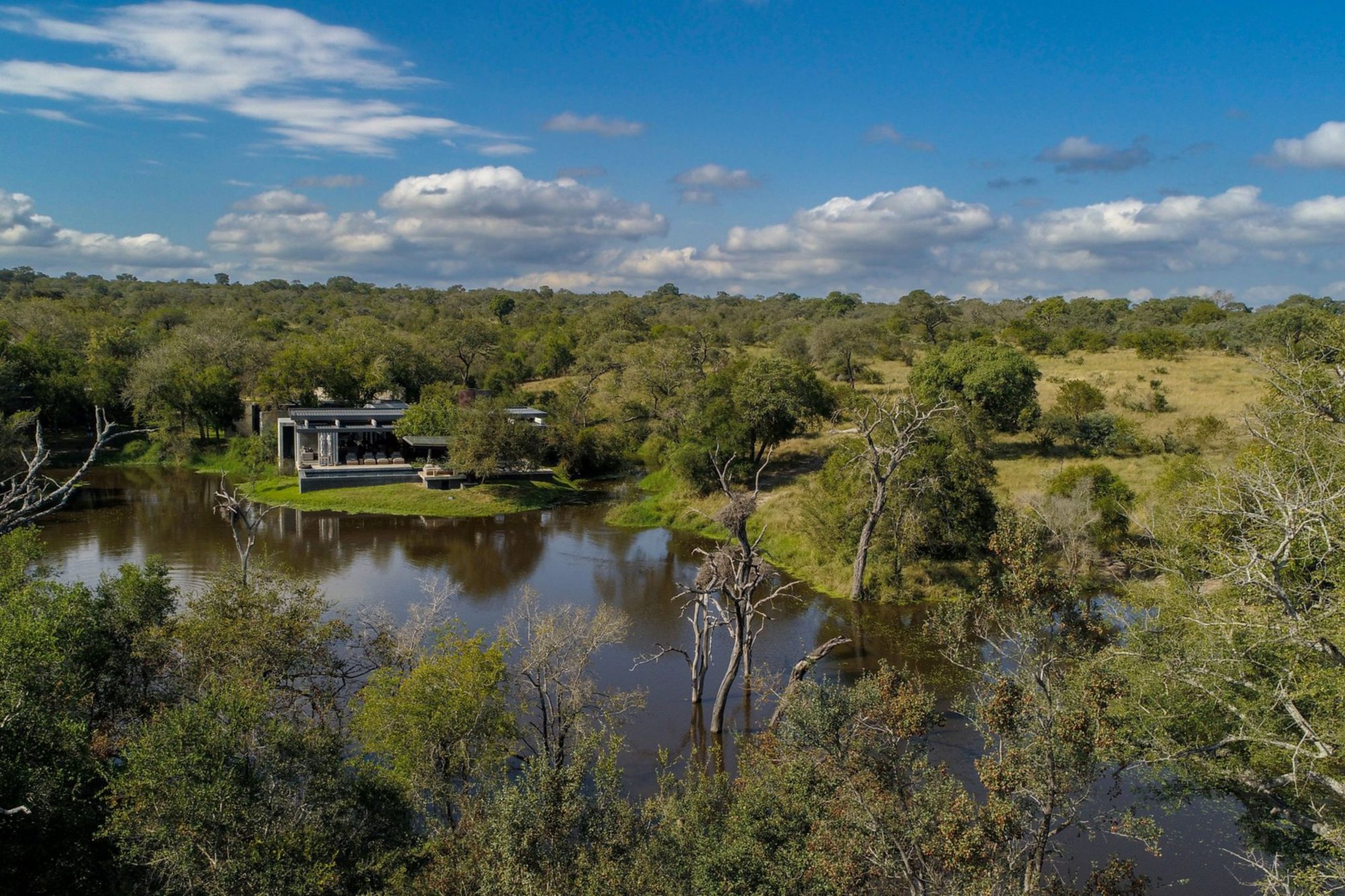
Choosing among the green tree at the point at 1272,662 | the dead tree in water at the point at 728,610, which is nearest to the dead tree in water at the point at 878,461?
the dead tree in water at the point at 728,610

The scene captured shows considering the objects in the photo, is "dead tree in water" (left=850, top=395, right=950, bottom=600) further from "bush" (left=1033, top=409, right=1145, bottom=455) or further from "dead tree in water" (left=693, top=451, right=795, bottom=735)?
"bush" (left=1033, top=409, right=1145, bottom=455)

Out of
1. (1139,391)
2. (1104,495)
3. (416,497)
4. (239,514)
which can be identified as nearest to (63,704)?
(239,514)

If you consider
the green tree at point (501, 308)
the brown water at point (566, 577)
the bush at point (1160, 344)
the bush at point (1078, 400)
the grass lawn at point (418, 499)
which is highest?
the green tree at point (501, 308)

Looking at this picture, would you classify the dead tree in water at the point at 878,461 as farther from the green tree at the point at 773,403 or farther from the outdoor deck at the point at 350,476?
the outdoor deck at the point at 350,476

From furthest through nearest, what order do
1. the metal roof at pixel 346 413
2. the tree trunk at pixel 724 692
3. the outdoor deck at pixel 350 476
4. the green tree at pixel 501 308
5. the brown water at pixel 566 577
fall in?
the green tree at pixel 501 308, the metal roof at pixel 346 413, the outdoor deck at pixel 350 476, the tree trunk at pixel 724 692, the brown water at pixel 566 577

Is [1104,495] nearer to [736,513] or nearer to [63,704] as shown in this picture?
[736,513]

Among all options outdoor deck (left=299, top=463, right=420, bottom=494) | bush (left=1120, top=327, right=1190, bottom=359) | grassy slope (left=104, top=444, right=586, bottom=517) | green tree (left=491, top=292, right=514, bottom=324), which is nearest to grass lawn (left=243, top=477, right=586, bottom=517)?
grassy slope (left=104, top=444, right=586, bottom=517)
